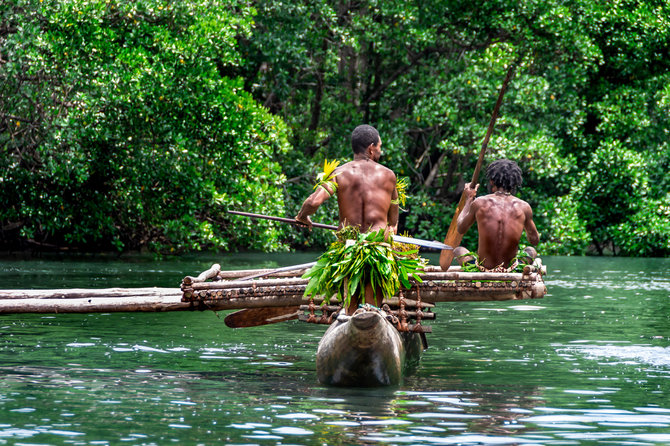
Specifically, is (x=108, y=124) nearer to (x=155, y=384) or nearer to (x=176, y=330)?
(x=176, y=330)

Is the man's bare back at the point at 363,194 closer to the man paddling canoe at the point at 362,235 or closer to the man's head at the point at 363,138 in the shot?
the man paddling canoe at the point at 362,235

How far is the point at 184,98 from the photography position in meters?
23.4

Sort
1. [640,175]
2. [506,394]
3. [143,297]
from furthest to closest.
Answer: [640,175], [143,297], [506,394]

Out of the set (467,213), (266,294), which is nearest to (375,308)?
(266,294)

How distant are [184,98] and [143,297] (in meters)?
13.3

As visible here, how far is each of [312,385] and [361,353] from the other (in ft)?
2.26

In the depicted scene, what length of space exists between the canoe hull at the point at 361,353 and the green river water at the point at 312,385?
139mm

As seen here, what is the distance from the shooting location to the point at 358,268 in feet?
29.7

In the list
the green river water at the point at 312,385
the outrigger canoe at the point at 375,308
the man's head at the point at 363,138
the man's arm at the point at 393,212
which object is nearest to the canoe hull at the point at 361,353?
the outrigger canoe at the point at 375,308

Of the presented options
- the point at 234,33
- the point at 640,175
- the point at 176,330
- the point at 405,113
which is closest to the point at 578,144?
the point at 640,175

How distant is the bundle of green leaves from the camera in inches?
357

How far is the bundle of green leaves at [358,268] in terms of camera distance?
9.08 meters

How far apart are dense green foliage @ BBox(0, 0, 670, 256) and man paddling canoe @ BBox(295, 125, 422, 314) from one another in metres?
13.2

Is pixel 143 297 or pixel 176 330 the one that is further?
pixel 176 330
